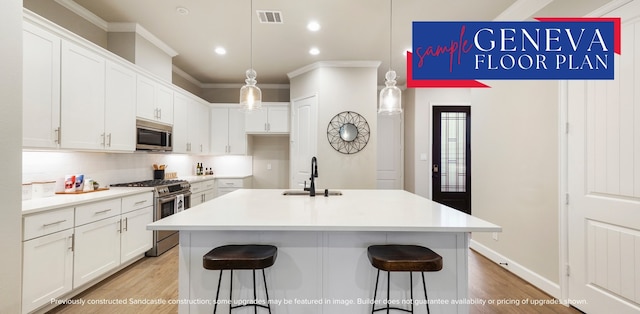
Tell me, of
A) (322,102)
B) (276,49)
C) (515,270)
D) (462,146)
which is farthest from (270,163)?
(515,270)

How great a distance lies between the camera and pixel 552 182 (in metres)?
2.38

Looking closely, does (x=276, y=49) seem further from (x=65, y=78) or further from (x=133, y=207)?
(x=133, y=207)

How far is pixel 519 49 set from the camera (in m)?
2.53

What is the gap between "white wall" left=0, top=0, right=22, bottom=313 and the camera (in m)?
1.20

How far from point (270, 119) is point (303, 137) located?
102 centimetres

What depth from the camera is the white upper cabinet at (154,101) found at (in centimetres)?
323

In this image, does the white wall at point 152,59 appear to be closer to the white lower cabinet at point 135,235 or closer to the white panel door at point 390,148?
the white lower cabinet at point 135,235

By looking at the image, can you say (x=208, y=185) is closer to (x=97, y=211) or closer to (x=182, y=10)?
(x=97, y=211)

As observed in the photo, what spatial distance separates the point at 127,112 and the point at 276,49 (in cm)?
212

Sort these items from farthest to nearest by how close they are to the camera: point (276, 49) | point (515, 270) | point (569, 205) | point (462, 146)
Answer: point (462, 146) < point (276, 49) < point (515, 270) < point (569, 205)

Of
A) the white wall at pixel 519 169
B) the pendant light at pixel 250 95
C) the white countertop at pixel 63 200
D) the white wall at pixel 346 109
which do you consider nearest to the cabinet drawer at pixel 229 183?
the white wall at pixel 346 109

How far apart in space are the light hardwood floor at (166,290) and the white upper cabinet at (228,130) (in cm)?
258

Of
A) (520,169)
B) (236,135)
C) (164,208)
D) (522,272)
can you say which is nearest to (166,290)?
(164,208)

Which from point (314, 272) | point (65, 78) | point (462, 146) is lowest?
point (314, 272)
